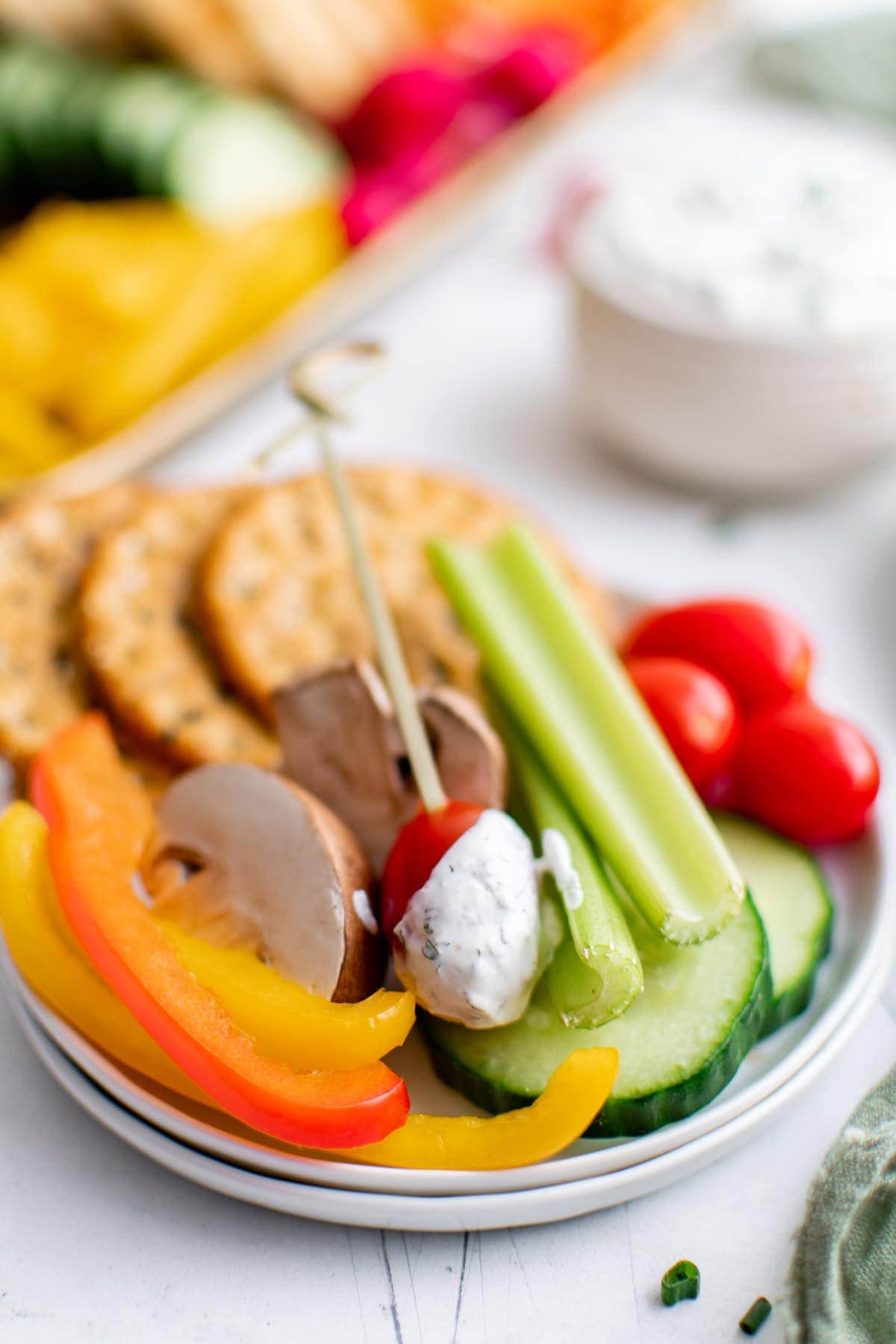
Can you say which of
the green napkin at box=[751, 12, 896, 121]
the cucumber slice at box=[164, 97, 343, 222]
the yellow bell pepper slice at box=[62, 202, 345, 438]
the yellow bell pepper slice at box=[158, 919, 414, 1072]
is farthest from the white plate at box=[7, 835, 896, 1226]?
the green napkin at box=[751, 12, 896, 121]

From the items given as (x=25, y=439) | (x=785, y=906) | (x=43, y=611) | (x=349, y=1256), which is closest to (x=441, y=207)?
(x=25, y=439)

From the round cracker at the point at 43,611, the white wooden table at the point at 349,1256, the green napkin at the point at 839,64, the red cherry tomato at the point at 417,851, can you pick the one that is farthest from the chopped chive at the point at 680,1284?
the green napkin at the point at 839,64

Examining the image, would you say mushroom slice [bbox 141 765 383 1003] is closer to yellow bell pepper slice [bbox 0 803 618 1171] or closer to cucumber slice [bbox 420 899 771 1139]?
yellow bell pepper slice [bbox 0 803 618 1171]

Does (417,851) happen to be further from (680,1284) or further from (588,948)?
(680,1284)

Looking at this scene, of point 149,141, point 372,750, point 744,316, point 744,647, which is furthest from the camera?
point 149,141

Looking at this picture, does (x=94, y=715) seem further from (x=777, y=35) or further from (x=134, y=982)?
(x=777, y=35)

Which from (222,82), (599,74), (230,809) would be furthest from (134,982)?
(599,74)
